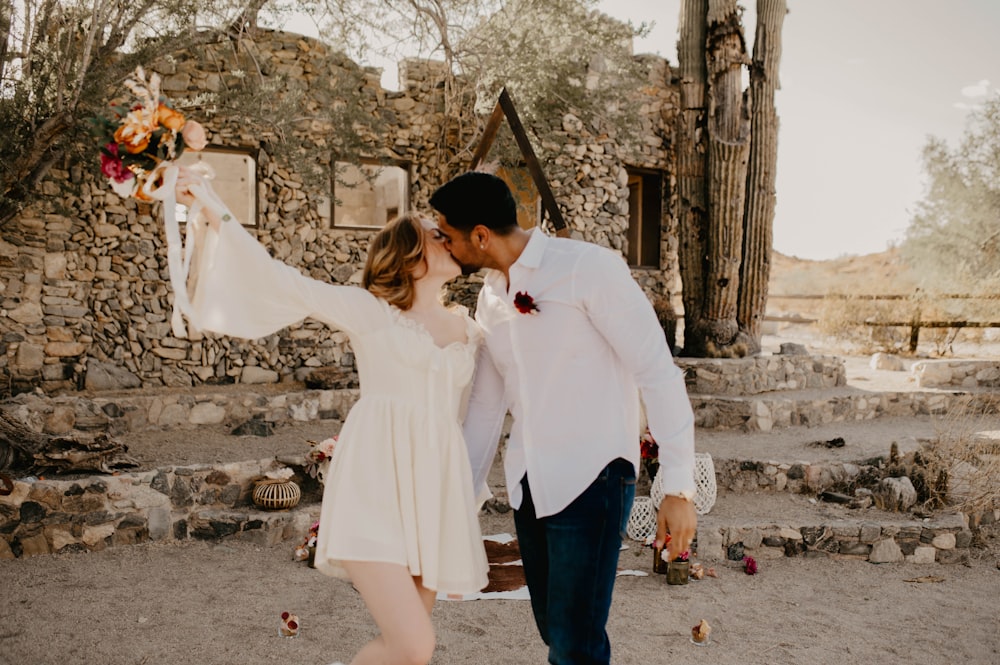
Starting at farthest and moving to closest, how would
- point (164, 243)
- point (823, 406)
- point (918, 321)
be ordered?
point (918, 321), point (823, 406), point (164, 243)

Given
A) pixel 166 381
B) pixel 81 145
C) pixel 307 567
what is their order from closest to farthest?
pixel 307 567, pixel 81 145, pixel 166 381

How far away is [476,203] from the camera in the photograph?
2447 mm

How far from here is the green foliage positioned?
18797 millimetres

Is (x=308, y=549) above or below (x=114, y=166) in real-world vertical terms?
below

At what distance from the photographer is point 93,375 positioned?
8781mm

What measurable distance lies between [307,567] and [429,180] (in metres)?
6.34

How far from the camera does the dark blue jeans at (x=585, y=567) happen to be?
2.24m

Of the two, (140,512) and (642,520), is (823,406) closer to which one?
(642,520)

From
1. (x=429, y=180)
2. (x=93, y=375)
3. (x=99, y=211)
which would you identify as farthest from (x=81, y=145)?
(x=429, y=180)

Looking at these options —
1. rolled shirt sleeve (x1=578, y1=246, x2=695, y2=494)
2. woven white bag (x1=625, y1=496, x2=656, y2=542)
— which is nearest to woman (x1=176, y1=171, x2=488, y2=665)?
rolled shirt sleeve (x1=578, y1=246, x2=695, y2=494)

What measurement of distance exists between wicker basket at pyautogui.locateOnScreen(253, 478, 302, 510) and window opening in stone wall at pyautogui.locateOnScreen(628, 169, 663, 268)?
24.8 feet

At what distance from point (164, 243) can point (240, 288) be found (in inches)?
302

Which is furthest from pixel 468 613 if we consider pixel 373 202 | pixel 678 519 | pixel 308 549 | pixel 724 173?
pixel 373 202

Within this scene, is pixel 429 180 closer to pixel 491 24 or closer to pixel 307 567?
pixel 491 24
